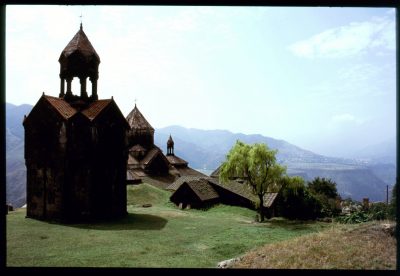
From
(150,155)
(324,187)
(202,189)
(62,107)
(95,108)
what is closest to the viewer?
(62,107)

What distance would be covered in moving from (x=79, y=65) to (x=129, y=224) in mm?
13308

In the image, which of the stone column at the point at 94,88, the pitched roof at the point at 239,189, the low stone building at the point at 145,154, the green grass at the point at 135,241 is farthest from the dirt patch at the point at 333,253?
the low stone building at the point at 145,154

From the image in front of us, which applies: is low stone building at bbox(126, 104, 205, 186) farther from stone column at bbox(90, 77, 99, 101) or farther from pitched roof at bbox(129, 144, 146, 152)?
stone column at bbox(90, 77, 99, 101)

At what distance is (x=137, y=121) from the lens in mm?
59031

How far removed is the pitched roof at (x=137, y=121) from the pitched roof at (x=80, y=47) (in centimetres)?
3085

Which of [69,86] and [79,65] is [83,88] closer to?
[69,86]

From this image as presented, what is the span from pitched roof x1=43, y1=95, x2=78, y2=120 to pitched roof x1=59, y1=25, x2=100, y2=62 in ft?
12.7

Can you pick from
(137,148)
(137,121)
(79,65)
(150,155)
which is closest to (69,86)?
(79,65)

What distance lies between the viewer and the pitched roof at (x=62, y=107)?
80.6 ft

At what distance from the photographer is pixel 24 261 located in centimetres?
1436

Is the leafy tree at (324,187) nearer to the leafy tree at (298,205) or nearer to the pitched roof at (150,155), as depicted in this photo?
the leafy tree at (298,205)

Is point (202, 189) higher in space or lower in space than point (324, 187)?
higher

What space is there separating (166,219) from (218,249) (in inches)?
396
